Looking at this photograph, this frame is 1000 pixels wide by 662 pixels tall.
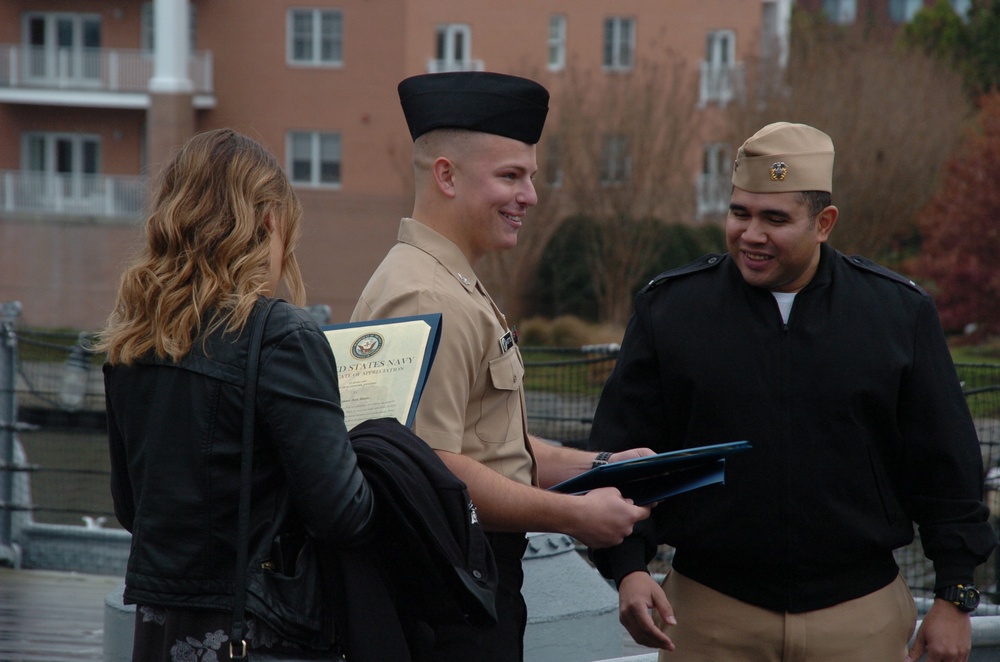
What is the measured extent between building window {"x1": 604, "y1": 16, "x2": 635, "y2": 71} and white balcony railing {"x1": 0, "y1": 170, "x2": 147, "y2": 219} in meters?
13.3

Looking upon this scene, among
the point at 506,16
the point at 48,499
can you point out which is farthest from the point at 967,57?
the point at 48,499

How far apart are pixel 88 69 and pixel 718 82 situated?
55.3ft

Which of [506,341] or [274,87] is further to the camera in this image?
[274,87]

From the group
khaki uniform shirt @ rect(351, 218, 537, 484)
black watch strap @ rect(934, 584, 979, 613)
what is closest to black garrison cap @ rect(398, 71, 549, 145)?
khaki uniform shirt @ rect(351, 218, 537, 484)

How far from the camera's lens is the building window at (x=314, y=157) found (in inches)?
1260

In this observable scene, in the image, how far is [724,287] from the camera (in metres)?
3.35

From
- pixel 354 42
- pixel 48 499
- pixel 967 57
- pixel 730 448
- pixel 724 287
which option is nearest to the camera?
pixel 730 448

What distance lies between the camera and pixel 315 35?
105ft

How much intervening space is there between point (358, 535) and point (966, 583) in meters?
1.64

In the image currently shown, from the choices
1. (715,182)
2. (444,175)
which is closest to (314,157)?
(715,182)

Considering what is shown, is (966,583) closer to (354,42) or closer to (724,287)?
(724,287)

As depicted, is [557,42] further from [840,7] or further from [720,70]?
[840,7]

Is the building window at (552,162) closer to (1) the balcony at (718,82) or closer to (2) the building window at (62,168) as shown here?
(1) the balcony at (718,82)

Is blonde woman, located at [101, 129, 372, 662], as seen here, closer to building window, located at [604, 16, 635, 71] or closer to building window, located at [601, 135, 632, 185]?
building window, located at [601, 135, 632, 185]
